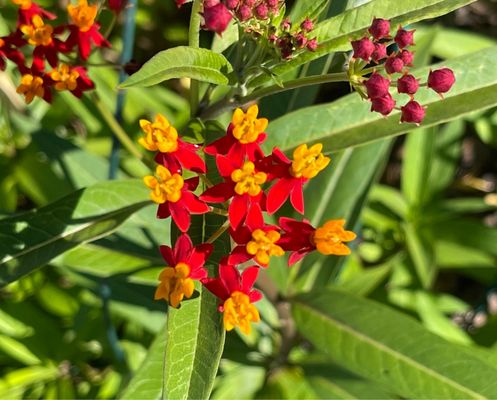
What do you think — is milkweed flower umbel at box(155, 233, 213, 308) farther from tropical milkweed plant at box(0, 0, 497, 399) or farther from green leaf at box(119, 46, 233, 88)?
green leaf at box(119, 46, 233, 88)

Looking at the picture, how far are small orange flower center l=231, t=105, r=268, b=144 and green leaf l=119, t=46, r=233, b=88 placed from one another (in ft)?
0.17

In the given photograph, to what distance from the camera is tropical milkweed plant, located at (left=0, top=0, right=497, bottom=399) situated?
0.91m

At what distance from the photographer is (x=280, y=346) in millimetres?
1694

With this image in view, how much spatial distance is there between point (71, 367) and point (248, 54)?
1.20 meters

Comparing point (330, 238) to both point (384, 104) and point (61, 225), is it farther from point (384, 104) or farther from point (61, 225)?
point (61, 225)

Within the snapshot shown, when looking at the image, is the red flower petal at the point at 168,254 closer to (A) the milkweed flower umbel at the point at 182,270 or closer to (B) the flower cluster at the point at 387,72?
(A) the milkweed flower umbel at the point at 182,270

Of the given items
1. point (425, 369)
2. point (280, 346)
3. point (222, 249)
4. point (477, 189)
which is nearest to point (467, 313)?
point (477, 189)

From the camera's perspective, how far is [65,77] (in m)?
1.08

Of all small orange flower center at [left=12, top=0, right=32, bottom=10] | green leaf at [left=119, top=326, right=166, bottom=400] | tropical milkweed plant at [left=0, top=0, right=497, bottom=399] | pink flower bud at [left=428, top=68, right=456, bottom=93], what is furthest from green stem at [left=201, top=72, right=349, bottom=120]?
green leaf at [left=119, top=326, right=166, bottom=400]

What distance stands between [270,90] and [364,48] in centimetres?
17

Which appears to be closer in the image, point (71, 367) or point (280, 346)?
point (280, 346)

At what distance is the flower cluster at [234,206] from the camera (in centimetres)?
90

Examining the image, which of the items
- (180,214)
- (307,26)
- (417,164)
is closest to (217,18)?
(307,26)

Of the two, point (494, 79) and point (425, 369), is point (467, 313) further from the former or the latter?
point (494, 79)
